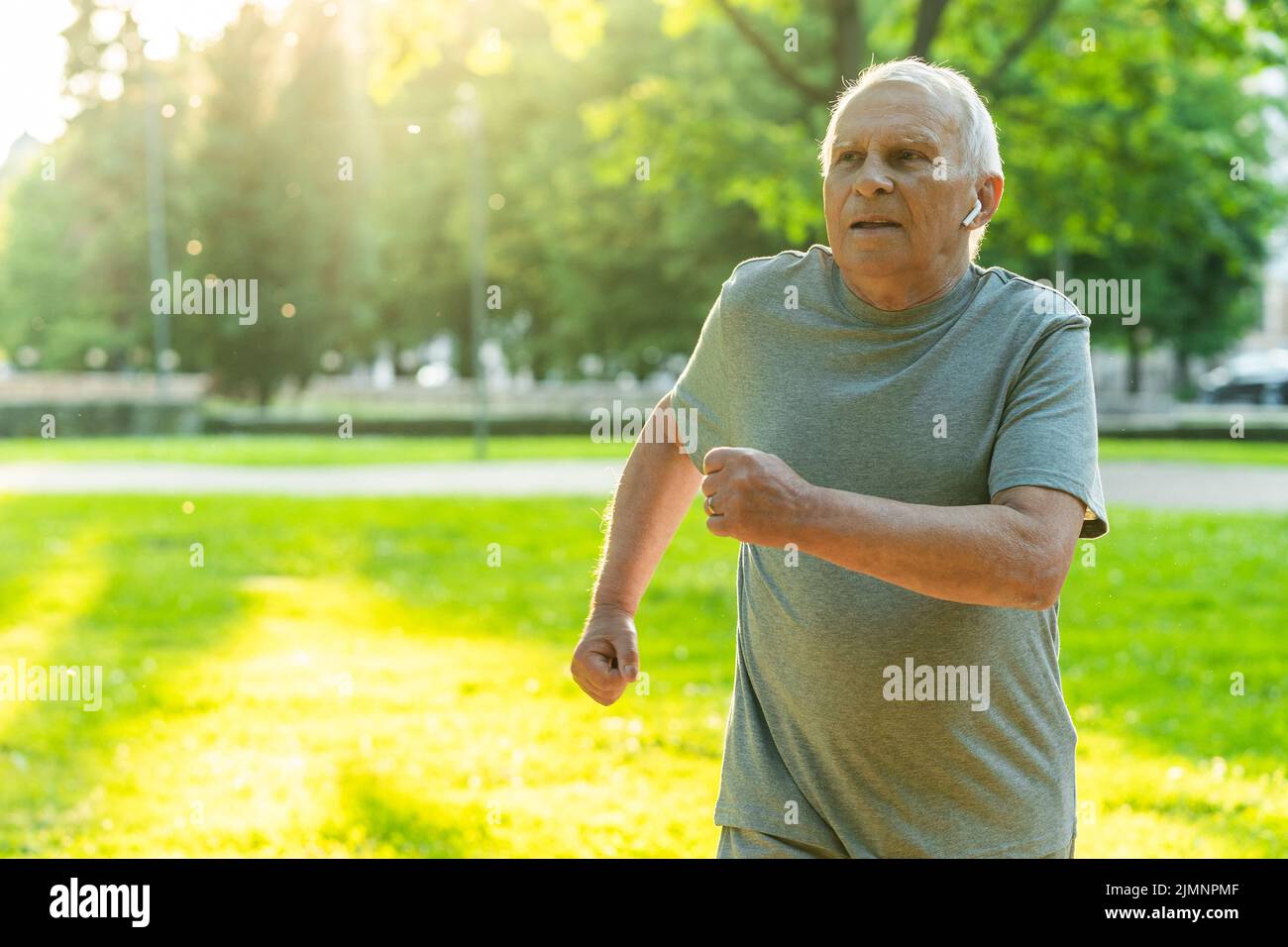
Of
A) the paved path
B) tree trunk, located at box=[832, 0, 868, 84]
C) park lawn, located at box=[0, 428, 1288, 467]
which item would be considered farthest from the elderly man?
park lawn, located at box=[0, 428, 1288, 467]

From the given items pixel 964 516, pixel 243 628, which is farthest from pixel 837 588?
pixel 243 628

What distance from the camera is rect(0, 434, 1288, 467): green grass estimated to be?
2605cm

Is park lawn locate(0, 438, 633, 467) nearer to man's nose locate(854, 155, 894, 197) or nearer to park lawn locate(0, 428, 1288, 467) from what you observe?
park lawn locate(0, 428, 1288, 467)

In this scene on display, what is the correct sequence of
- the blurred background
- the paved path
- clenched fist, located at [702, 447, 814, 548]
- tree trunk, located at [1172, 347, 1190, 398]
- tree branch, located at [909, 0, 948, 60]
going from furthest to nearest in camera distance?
tree trunk, located at [1172, 347, 1190, 398] → the paved path → tree branch, located at [909, 0, 948, 60] → the blurred background → clenched fist, located at [702, 447, 814, 548]

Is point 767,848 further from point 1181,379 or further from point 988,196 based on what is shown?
point 1181,379

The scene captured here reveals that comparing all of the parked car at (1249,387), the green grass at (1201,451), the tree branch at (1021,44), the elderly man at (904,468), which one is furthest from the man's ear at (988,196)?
the parked car at (1249,387)

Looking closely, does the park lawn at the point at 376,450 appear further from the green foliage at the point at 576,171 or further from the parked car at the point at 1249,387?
the parked car at the point at 1249,387

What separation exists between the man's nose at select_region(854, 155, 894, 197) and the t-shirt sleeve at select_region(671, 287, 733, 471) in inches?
13.3

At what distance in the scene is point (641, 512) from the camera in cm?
277

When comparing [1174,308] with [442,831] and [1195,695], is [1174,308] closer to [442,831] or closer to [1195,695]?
[1195,695]

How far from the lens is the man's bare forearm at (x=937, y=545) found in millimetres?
2029

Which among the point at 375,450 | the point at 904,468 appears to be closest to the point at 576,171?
the point at 375,450

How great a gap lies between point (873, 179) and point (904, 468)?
0.42 meters

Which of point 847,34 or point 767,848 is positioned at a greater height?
point 847,34
